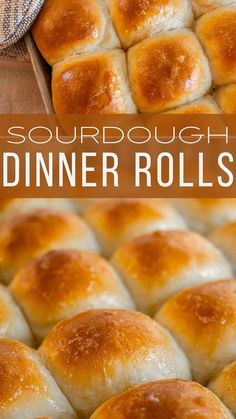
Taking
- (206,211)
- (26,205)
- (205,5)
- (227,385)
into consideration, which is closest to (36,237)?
(26,205)

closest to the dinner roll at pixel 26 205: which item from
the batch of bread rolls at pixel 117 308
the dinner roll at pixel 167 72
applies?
the batch of bread rolls at pixel 117 308

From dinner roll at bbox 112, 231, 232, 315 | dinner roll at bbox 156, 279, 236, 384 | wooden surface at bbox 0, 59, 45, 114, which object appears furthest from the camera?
wooden surface at bbox 0, 59, 45, 114

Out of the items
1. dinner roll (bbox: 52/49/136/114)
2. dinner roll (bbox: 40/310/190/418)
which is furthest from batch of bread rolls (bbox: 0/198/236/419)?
dinner roll (bbox: 52/49/136/114)

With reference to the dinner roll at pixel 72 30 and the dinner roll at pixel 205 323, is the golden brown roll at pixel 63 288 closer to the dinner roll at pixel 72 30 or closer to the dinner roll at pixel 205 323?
the dinner roll at pixel 205 323

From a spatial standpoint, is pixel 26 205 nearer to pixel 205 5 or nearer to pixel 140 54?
pixel 140 54

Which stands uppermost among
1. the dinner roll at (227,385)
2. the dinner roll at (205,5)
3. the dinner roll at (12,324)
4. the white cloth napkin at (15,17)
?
the white cloth napkin at (15,17)

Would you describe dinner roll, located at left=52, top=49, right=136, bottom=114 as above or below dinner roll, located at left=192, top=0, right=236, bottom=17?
below

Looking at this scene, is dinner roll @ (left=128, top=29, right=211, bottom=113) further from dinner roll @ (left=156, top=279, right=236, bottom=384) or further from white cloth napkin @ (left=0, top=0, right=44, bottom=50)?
dinner roll @ (left=156, top=279, right=236, bottom=384)

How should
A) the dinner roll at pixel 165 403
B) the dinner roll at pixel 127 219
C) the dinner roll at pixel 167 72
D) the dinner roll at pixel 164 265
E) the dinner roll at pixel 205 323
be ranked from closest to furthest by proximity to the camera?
1. the dinner roll at pixel 165 403
2. the dinner roll at pixel 205 323
3. the dinner roll at pixel 164 265
4. the dinner roll at pixel 127 219
5. the dinner roll at pixel 167 72
